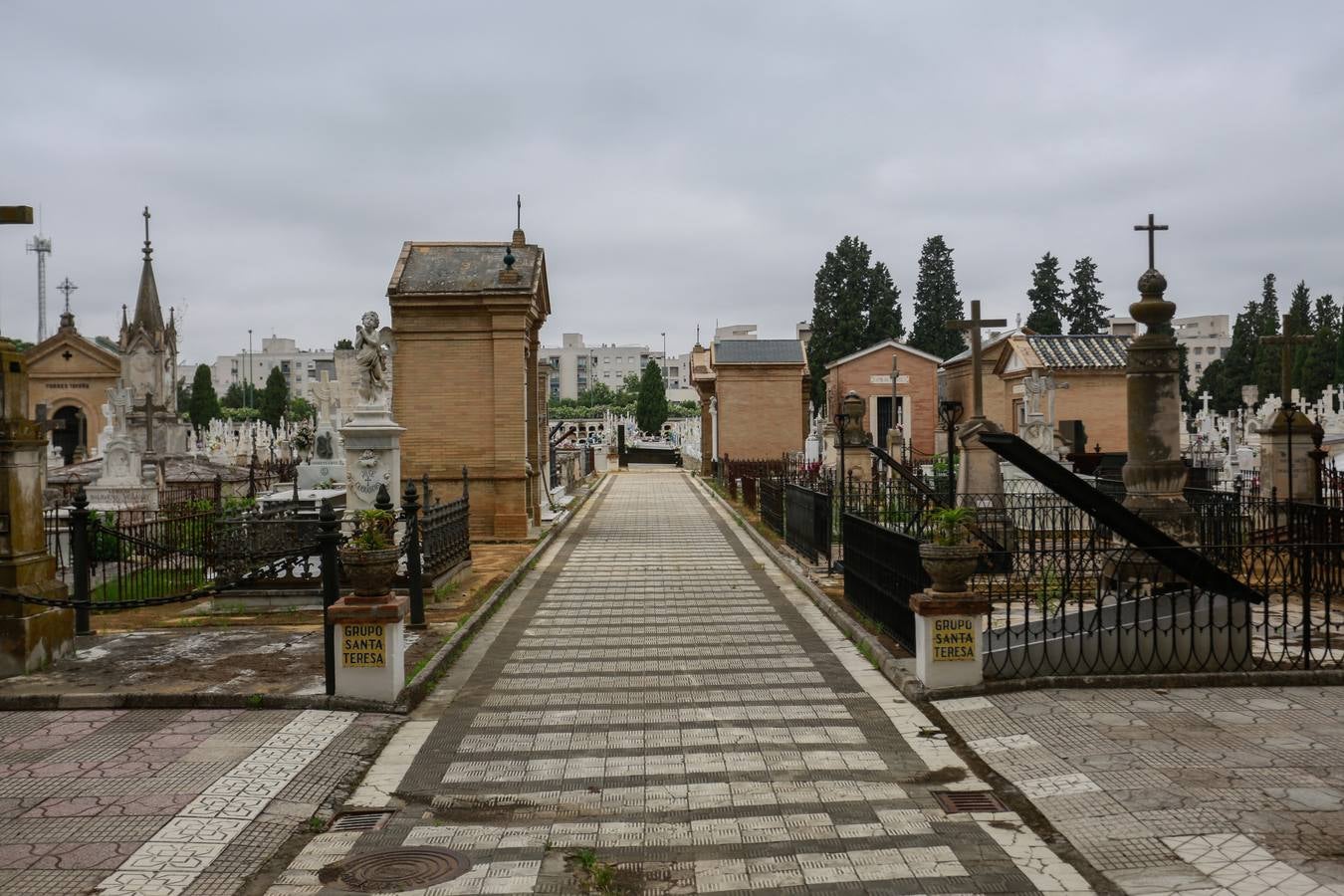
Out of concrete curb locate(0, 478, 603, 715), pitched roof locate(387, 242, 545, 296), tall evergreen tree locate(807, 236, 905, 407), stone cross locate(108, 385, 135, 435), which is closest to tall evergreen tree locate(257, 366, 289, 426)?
tall evergreen tree locate(807, 236, 905, 407)

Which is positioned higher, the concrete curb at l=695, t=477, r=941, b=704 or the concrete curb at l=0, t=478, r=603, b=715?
the concrete curb at l=0, t=478, r=603, b=715

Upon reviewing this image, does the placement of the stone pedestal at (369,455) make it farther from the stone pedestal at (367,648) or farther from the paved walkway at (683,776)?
the stone pedestal at (367,648)

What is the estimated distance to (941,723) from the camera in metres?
7.52

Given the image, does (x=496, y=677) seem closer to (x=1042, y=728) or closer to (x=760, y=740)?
(x=760, y=740)

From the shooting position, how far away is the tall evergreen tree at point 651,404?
282 feet

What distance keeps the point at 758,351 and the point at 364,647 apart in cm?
3825

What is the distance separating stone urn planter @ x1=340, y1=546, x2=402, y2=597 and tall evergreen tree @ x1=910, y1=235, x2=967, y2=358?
61918mm

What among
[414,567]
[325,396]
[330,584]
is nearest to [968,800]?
[330,584]

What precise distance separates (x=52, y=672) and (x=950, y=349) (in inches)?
2506

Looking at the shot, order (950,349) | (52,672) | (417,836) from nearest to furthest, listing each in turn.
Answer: (417,836)
(52,672)
(950,349)

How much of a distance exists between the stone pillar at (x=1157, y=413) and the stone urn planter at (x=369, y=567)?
8319 millimetres

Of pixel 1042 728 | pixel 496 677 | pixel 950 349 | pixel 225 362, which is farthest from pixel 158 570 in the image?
pixel 225 362

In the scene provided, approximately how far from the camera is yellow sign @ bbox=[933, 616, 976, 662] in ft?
26.5

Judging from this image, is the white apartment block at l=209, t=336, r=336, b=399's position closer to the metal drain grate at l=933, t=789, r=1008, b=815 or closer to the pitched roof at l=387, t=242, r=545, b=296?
the pitched roof at l=387, t=242, r=545, b=296
